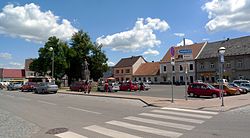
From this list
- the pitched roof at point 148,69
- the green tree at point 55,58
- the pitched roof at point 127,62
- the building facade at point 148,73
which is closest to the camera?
the green tree at point 55,58

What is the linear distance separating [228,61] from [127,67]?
40932 millimetres

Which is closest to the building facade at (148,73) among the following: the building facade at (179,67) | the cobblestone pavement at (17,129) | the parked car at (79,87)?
the building facade at (179,67)

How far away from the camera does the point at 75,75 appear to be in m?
66.3

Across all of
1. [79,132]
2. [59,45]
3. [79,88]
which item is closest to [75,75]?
[59,45]

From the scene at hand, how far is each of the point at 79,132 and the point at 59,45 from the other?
5485cm

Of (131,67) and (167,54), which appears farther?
(131,67)

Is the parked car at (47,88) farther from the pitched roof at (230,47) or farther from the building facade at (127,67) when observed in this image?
the building facade at (127,67)

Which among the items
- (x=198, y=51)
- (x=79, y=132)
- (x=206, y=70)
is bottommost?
(x=79, y=132)

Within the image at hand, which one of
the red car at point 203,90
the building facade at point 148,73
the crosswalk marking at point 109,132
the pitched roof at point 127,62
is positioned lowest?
the crosswalk marking at point 109,132

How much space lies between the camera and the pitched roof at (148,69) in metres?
85.1

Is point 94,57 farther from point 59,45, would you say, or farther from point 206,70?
point 206,70

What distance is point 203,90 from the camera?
26.1 m

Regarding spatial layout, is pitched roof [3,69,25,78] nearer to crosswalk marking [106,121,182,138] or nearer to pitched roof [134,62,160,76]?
pitched roof [134,62,160,76]

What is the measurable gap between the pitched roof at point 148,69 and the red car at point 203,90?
5572cm
